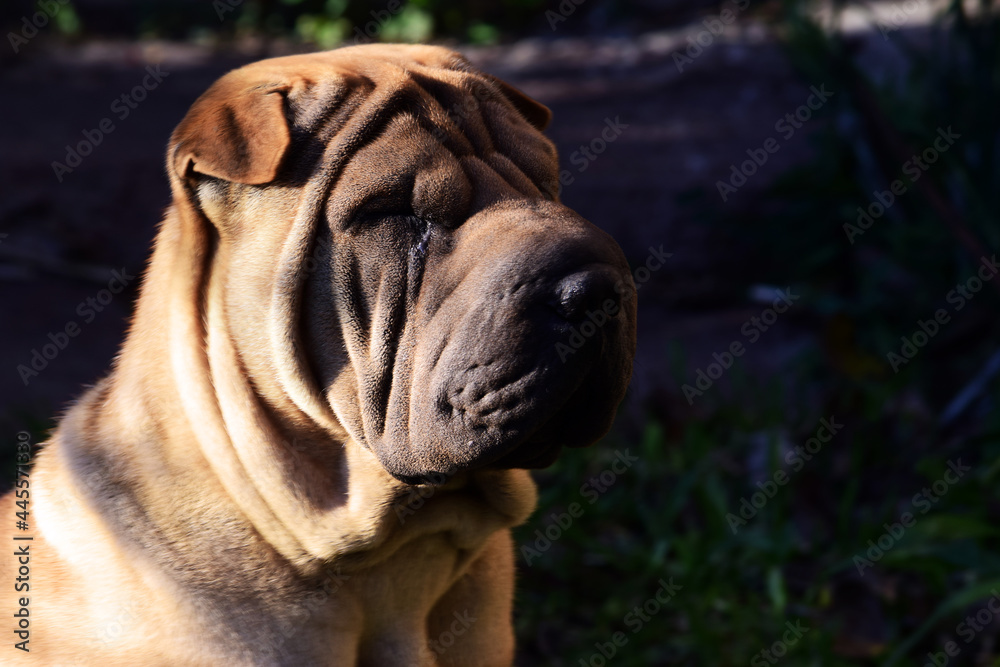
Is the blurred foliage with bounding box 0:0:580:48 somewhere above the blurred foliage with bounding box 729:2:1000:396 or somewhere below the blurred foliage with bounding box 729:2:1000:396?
below

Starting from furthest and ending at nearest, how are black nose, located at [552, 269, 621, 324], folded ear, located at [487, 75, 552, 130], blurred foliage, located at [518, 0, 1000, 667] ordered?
blurred foliage, located at [518, 0, 1000, 667] → folded ear, located at [487, 75, 552, 130] → black nose, located at [552, 269, 621, 324]

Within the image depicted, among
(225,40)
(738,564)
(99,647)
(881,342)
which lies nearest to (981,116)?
(881,342)

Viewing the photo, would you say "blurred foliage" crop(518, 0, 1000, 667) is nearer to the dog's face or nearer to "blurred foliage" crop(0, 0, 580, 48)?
the dog's face

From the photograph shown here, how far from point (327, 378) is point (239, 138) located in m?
0.47

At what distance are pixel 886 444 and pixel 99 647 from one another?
3.92 meters

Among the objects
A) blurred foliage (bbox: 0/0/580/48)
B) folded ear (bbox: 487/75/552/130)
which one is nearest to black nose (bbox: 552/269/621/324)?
folded ear (bbox: 487/75/552/130)

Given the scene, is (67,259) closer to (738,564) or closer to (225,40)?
(738,564)

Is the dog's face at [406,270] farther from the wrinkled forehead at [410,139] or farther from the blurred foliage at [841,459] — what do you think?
the blurred foliage at [841,459]

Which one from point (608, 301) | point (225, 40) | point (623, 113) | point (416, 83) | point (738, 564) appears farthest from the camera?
point (225, 40)

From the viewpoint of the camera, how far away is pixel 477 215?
173cm

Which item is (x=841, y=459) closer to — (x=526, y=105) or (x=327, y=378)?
(x=526, y=105)

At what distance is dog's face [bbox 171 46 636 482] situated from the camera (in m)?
1.64

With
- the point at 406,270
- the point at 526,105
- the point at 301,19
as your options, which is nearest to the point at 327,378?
the point at 406,270

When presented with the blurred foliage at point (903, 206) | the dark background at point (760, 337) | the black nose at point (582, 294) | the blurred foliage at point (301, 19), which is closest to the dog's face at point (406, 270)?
the black nose at point (582, 294)
